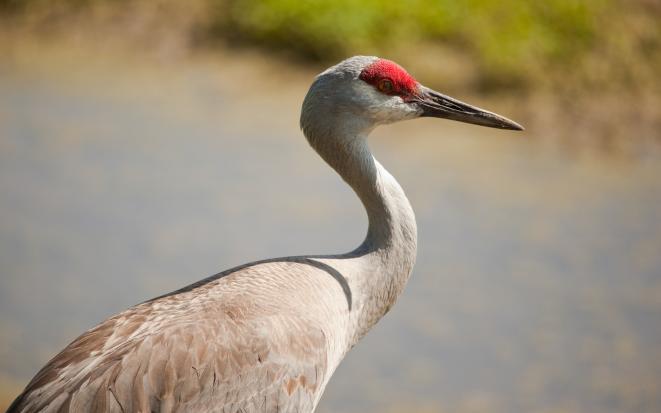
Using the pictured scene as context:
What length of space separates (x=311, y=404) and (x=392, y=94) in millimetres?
1371

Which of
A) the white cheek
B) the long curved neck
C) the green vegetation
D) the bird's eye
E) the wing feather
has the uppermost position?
the green vegetation

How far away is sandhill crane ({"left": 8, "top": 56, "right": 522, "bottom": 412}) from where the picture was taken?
3.14m

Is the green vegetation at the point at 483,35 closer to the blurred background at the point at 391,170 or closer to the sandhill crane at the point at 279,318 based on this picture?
the blurred background at the point at 391,170

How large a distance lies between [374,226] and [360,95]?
0.57m

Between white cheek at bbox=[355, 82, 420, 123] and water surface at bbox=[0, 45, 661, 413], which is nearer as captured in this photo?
white cheek at bbox=[355, 82, 420, 123]

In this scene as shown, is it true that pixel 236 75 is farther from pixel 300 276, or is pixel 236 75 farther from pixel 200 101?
pixel 300 276

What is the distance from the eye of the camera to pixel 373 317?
385 cm

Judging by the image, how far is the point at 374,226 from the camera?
12.5 ft

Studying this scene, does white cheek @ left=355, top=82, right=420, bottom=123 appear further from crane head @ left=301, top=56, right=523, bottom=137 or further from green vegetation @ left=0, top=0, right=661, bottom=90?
green vegetation @ left=0, top=0, right=661, bottom=90

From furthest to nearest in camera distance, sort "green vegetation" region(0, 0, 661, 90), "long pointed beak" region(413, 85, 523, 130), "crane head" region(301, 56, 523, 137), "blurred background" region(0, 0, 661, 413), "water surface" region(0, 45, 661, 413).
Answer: "green vegetation" region(0, 0, 661, 90) → "blurred background" region(0, 0, 661, 413) → "water surface" region(0, 45, 661, 413) → "long pointed beak" region(413, 85, 523, 130) → "crane head" region(301, 56, 523, 137)

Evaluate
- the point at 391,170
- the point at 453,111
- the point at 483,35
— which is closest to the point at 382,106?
the point at 453,111

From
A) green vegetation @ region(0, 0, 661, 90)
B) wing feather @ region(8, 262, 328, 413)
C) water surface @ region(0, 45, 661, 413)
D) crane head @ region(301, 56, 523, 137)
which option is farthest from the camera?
green vegetation @ region(0, 0, 661, 90)

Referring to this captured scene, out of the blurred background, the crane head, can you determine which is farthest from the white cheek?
the blurred background

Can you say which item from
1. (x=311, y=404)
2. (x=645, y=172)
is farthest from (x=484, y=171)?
(x=311, y=404)
